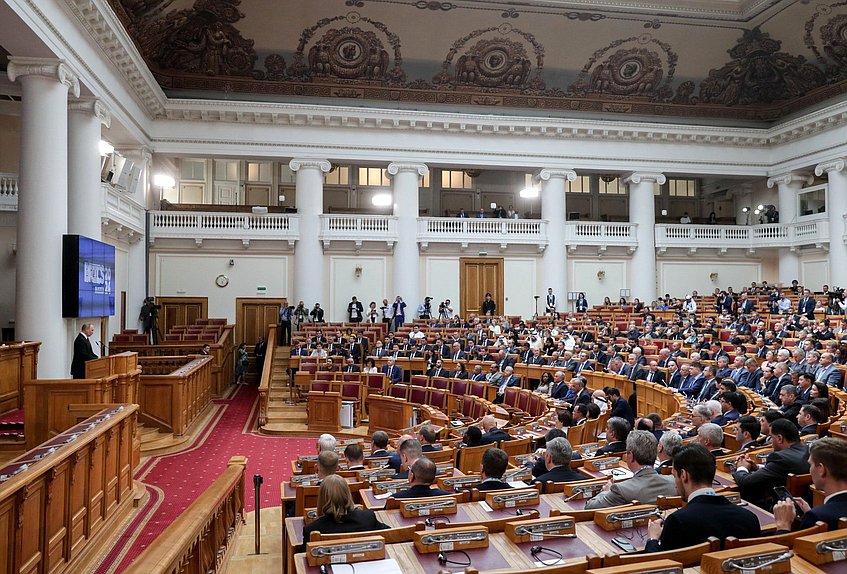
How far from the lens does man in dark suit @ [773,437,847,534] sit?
2.86m

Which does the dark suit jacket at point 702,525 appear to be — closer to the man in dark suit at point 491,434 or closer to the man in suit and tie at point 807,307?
the man in dark suit at point 491,434

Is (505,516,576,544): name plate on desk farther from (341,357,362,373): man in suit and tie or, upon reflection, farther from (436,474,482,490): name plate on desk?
(341,357,362,373): man in suit and tie

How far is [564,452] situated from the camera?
458 cm

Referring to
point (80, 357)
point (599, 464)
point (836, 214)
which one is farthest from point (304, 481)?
point (836, 214)

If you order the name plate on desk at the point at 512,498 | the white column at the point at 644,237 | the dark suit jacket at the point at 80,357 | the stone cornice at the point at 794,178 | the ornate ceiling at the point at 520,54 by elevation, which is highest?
the ornate ceiling at the point at 520,54

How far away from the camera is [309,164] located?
20.1m

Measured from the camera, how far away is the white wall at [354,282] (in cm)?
2080

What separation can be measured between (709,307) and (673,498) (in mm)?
17887

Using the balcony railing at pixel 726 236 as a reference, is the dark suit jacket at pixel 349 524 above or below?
below

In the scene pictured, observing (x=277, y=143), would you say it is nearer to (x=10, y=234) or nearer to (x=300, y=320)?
(x=300, y=320)

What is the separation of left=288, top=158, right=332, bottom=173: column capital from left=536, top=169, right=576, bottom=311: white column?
7151 mm

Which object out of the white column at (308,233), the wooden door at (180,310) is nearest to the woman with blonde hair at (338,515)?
the white column at (308,233)

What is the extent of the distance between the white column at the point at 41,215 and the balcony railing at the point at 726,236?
1843 centimetres

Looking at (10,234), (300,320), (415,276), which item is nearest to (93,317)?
(10,234)
